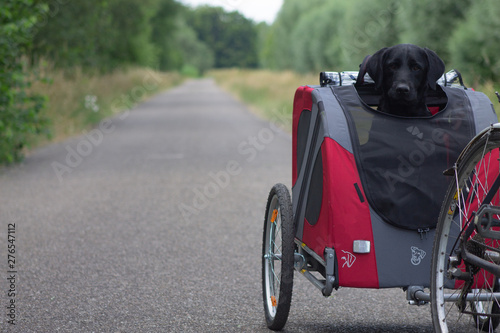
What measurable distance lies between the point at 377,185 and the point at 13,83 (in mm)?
8982

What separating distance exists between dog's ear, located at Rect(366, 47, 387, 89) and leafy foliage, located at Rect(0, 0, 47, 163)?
7621mm

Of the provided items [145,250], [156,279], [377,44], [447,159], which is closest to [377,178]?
[447,159]

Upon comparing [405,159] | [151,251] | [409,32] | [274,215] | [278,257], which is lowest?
[151,251]

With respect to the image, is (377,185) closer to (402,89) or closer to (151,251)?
(402,89)

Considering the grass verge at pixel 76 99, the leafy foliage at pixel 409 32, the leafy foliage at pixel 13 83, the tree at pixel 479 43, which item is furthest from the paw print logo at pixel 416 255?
the tree at pixel 479 43

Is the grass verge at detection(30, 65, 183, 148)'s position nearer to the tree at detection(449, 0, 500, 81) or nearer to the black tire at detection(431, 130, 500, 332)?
the tree at detection(449, 0, 500, 81)

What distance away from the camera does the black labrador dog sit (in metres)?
3.70

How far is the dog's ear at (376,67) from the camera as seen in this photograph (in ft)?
12.6

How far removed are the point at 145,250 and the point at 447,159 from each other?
3175 mm

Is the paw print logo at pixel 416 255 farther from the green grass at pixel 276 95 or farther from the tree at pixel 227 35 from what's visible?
the tree at pixel 227 35

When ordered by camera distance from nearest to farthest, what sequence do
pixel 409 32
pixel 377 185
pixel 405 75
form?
pixel 377 185, pixel 405 75, pixel 409 32

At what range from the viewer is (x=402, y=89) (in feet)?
11.8

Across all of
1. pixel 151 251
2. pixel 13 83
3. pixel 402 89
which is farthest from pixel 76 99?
pixel 402 89

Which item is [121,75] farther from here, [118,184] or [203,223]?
[203,223]
